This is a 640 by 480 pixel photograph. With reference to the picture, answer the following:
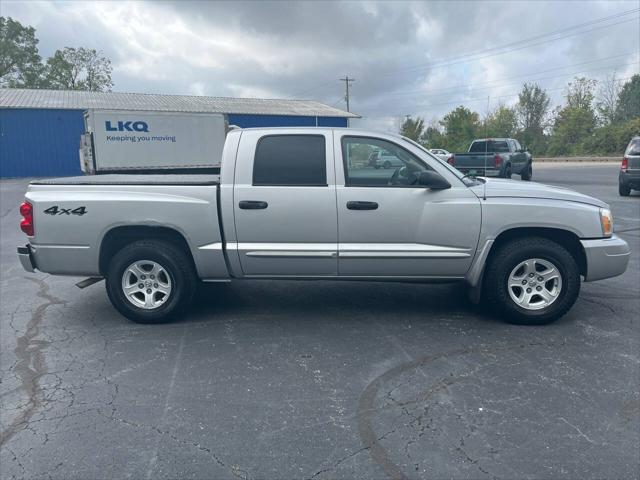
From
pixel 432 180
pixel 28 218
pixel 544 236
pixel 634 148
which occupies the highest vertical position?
pixel 634 148

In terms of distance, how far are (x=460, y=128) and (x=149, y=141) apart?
39807 millimetres

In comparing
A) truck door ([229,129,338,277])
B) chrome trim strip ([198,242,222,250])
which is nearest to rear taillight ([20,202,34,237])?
chrome trim strip ([198,242,222,250])

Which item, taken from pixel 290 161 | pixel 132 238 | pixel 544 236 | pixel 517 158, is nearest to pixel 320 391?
pixel 290 161

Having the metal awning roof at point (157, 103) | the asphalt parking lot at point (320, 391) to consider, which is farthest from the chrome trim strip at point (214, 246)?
the metal awning roof at point (157, 103)

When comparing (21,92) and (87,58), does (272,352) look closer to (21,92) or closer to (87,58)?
(21,92)

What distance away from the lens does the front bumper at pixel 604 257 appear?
4730 millimetres

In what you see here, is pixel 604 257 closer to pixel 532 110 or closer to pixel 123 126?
pixel 123 126

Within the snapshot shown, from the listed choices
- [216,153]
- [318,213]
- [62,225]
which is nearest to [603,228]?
[318,213]

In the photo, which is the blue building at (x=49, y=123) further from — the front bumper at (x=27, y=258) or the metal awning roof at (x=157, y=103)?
the front bumper at (x=27, y=258)

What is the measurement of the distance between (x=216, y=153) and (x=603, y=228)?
55.7ft

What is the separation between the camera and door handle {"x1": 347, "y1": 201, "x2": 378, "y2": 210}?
4.66m

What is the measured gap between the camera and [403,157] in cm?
484

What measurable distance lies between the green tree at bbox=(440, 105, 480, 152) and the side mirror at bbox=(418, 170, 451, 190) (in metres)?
46.6

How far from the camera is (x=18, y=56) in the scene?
5275 cm
